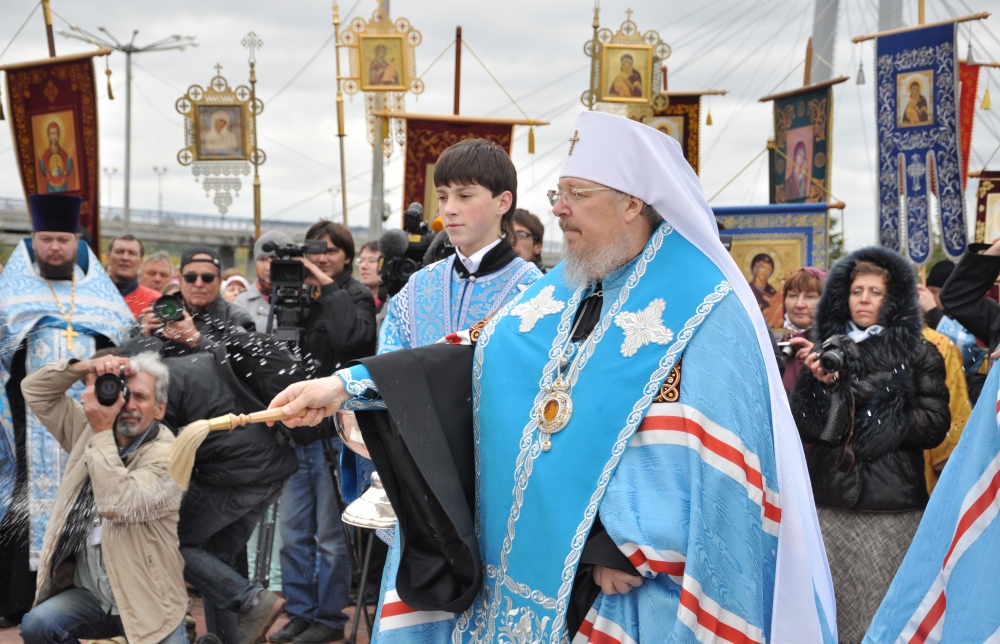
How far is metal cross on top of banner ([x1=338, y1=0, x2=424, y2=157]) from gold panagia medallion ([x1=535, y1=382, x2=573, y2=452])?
8774 mm

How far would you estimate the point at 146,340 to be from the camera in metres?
4.54

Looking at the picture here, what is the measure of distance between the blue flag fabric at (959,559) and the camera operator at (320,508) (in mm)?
2948

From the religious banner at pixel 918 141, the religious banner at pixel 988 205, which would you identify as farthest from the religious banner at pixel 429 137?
the religious banner at pixel 988 205

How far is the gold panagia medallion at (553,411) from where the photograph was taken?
Result: 2.57 meters

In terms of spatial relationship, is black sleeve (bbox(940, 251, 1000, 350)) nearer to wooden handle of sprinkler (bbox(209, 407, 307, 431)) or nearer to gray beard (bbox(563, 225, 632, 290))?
gray beard (bbox(563, 225, 632, 290))

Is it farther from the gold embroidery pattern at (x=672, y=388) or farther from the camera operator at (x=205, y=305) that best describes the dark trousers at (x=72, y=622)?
the gold embroidery pattern at (x=672, y=388)

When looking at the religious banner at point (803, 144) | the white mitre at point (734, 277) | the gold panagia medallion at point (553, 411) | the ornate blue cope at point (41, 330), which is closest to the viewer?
the white mitre at point (734, 277)

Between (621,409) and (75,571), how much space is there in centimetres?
272

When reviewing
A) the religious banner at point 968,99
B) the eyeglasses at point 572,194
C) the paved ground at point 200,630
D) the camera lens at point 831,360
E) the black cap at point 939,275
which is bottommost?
the paved ground at point 200,630

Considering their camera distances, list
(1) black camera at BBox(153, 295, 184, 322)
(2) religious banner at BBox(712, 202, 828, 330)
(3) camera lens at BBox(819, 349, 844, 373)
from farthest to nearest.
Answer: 1. (2) religious banner at BBox(712, 202, 828, 330)
2. (3) camera lens at BBox(819, 349, 844, 373)
3. (1) black camera at BBox(153, 295, 184, 322)

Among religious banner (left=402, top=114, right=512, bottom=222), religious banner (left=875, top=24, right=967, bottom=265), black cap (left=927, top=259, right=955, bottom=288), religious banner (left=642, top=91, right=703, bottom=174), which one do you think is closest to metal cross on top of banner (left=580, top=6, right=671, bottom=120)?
religious banner (left=642, top=91, right=703, bottom=174)

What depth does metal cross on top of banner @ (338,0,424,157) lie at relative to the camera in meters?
11.2

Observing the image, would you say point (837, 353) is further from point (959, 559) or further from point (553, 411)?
point (553, 411)

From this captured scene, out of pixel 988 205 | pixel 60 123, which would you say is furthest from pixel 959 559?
pixel 60 123
